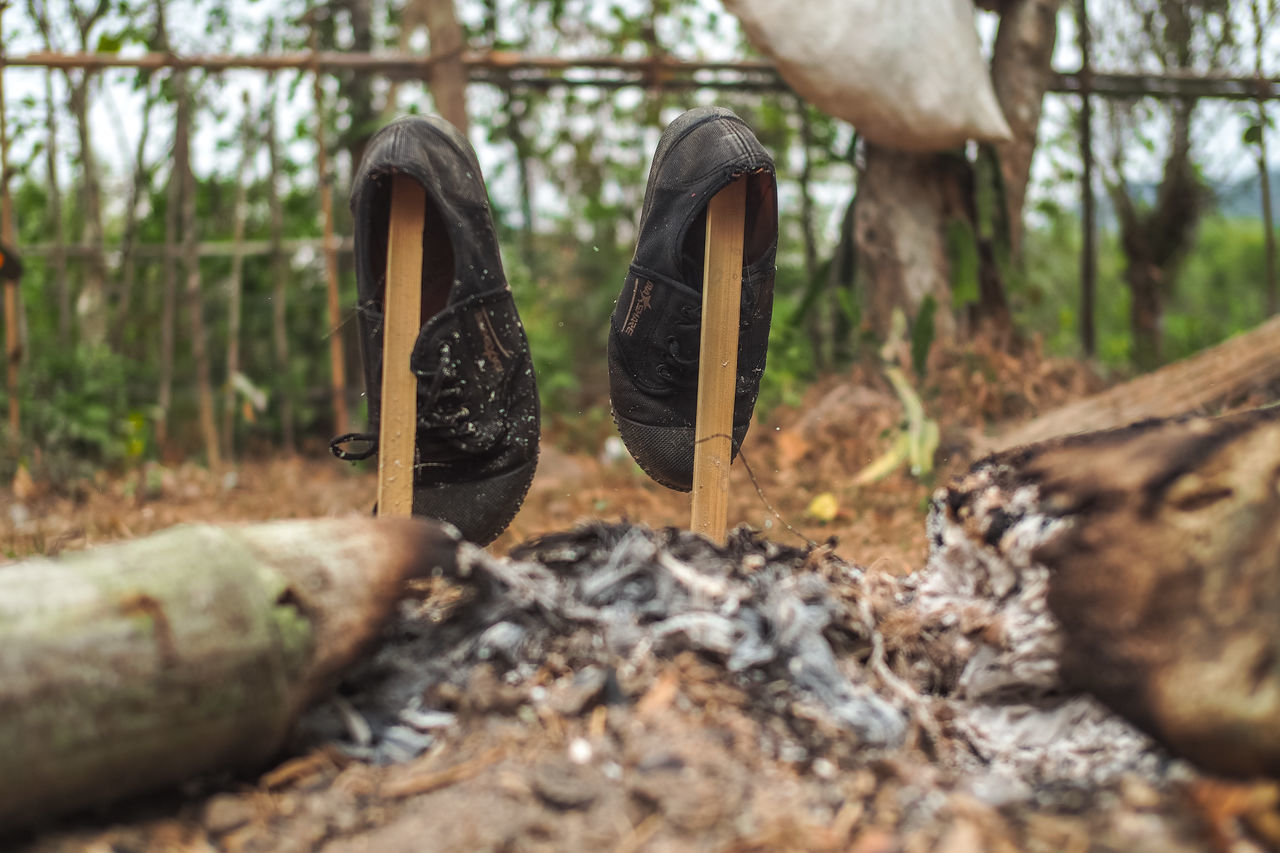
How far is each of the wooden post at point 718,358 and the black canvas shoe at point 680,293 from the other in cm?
6

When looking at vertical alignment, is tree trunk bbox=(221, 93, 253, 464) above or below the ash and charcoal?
above

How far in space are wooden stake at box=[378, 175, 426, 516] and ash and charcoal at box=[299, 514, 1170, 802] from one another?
2.04 ft

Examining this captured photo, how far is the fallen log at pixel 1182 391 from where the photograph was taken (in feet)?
11.2

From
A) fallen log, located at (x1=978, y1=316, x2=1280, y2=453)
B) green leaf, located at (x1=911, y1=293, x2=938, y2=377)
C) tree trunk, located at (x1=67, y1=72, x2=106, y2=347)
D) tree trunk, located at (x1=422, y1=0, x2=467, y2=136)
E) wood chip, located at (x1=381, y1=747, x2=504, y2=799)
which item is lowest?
wood chip, located at (x1=381, y1=747, x2=504, y2=799)

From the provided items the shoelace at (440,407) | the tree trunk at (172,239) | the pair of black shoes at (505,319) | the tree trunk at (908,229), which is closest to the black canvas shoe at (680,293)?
the pair of black shoes at (505,319)

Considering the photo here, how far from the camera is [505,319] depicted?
7.16 feet

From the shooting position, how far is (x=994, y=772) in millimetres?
1325

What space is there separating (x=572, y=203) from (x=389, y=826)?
5.42m

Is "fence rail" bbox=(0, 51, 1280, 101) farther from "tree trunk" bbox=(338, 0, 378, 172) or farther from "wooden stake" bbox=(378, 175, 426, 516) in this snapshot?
"wooden stake" bbox=(378, 175, 426, 516)

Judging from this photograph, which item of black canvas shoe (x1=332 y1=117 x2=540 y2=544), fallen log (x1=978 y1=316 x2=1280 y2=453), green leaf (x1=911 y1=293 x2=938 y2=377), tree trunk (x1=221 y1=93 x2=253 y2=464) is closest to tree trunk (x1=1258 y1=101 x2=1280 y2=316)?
fallen log (x1=978 y1=316 x2=1280 y2=453)

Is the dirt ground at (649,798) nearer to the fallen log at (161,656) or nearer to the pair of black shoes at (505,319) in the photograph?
the fallen log at (161,656)

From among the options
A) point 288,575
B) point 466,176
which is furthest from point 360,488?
point 288,575

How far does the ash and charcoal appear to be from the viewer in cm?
129

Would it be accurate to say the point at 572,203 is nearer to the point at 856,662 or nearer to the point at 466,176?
the point at 466,176
